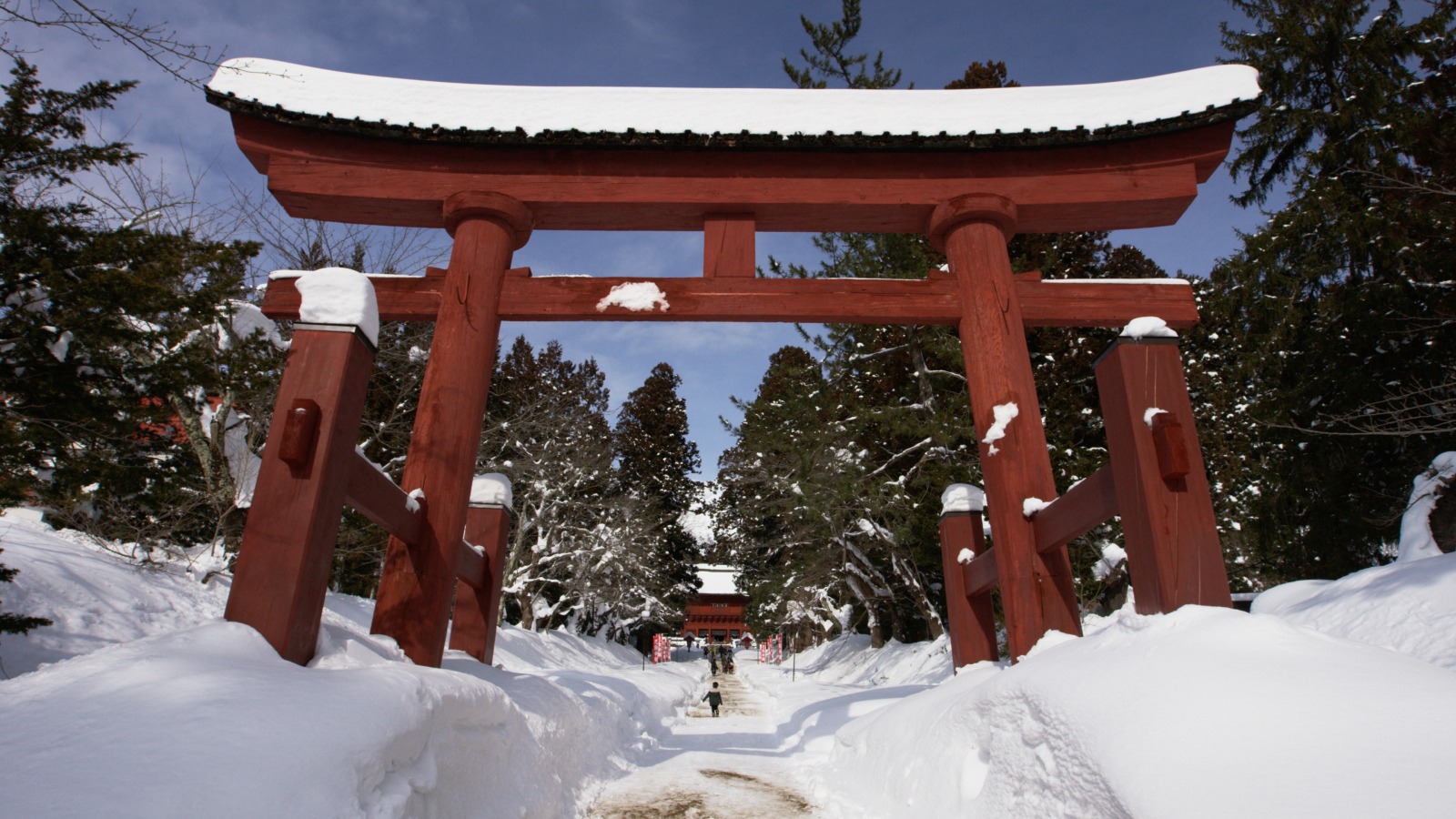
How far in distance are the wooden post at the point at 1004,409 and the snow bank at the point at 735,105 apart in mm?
746

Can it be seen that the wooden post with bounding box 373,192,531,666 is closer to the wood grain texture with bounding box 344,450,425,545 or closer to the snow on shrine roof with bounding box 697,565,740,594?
the wood grain texture with bounding box 344,450,425,545

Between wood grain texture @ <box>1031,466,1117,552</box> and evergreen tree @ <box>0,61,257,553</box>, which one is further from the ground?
evergreen tree @ <box>0,61,257,553</box>

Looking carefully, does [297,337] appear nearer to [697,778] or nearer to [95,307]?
[95,307]

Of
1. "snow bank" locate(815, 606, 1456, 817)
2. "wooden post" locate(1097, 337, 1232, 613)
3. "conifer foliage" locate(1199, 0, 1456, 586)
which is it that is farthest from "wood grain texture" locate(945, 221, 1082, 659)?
"conifer foliage" locate(1199, 0, 1456, 586)

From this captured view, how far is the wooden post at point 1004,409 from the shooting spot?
4.54 meters

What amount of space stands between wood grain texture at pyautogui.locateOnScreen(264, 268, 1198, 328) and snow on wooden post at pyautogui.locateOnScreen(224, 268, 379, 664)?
7.21 feet

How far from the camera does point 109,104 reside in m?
6.39

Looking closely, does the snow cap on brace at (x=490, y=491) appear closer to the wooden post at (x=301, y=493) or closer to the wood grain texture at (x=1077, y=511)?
the wooden post at (x=301, y=493)

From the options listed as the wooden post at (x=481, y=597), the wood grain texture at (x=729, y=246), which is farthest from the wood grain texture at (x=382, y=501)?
the wood grain texture at (x=729, y=246)

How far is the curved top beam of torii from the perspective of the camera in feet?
17.8

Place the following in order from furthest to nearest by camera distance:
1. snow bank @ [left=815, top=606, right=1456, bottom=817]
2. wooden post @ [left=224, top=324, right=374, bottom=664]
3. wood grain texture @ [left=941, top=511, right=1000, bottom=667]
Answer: wood grain texture @ [left=941, top=511, right=1000, bottom=667] < wooden post @ [left=224, top=324, right=374, bottom=664] < snow bank @ [left=815, top=606, right=1456, bottom=817]

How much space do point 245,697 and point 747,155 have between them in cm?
486

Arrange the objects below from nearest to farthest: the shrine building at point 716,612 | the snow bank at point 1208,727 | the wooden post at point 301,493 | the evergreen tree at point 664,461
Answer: the snow bank at point 1208,727, the wooden post at point 301,493, the evergreen tree at point 664,461, the shrine building at point 716,612

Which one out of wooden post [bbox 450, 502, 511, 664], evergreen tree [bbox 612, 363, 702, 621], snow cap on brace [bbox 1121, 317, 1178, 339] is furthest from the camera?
evergreen tree [bbox 612, 363, 702, 621]
